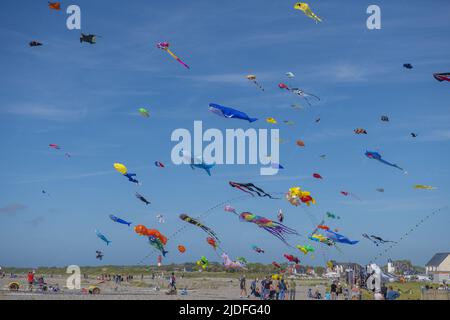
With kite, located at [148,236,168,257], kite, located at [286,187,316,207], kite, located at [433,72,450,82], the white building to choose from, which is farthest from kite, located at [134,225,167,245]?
the white building

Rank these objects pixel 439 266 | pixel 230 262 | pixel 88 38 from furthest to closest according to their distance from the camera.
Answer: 1. pixel 439 266
2. pixel 230 262
3. pixel 88 38

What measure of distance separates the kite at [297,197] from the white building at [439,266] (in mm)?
62925

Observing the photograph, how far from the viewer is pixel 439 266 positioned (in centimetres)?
9919

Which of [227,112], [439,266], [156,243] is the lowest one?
[439,266]

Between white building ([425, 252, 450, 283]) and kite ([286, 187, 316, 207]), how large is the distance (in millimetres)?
62925

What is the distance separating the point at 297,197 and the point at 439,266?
7192 cm

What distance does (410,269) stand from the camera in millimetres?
124062

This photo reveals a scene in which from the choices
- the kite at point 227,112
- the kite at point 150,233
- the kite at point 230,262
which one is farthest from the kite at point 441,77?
the kite at point 230,262

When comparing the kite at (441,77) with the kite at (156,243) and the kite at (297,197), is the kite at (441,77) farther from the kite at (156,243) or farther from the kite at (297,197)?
the kite at (156,243)

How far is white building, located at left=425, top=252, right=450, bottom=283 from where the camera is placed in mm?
95275

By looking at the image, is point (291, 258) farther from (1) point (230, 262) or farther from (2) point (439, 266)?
(2) point (439, 266)

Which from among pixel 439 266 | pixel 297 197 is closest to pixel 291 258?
pixel 297 197
